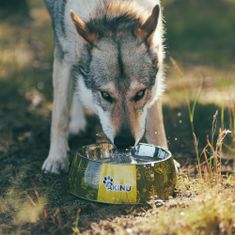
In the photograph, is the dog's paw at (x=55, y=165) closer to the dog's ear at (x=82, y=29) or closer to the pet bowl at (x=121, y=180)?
the pet bowl at (x=121, y=180)

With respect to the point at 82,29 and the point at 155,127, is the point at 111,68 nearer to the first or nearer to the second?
the point at 82,29

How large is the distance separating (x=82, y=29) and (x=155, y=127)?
1.03 metres

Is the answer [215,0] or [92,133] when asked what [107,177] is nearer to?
[92,133]

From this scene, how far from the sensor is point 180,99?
6.59 meters

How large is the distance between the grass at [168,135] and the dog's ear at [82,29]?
25.4 inches

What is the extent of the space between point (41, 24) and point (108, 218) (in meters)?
6.07

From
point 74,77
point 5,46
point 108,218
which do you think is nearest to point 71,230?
point 108,218

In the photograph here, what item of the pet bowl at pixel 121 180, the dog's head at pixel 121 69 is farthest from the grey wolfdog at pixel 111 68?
the pet bowl at pixel 121 180

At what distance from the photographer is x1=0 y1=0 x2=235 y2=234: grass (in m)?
3.66

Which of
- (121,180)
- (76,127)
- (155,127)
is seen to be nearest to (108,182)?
(121,180)

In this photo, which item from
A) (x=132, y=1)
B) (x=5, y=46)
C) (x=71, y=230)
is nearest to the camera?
(x=71, y=230)

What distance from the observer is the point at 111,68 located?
171 inches

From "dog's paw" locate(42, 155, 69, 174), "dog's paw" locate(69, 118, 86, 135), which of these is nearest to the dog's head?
"dog's paw" locate(42, 155, 69, 174)

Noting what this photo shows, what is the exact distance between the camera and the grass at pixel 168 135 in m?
3.66
